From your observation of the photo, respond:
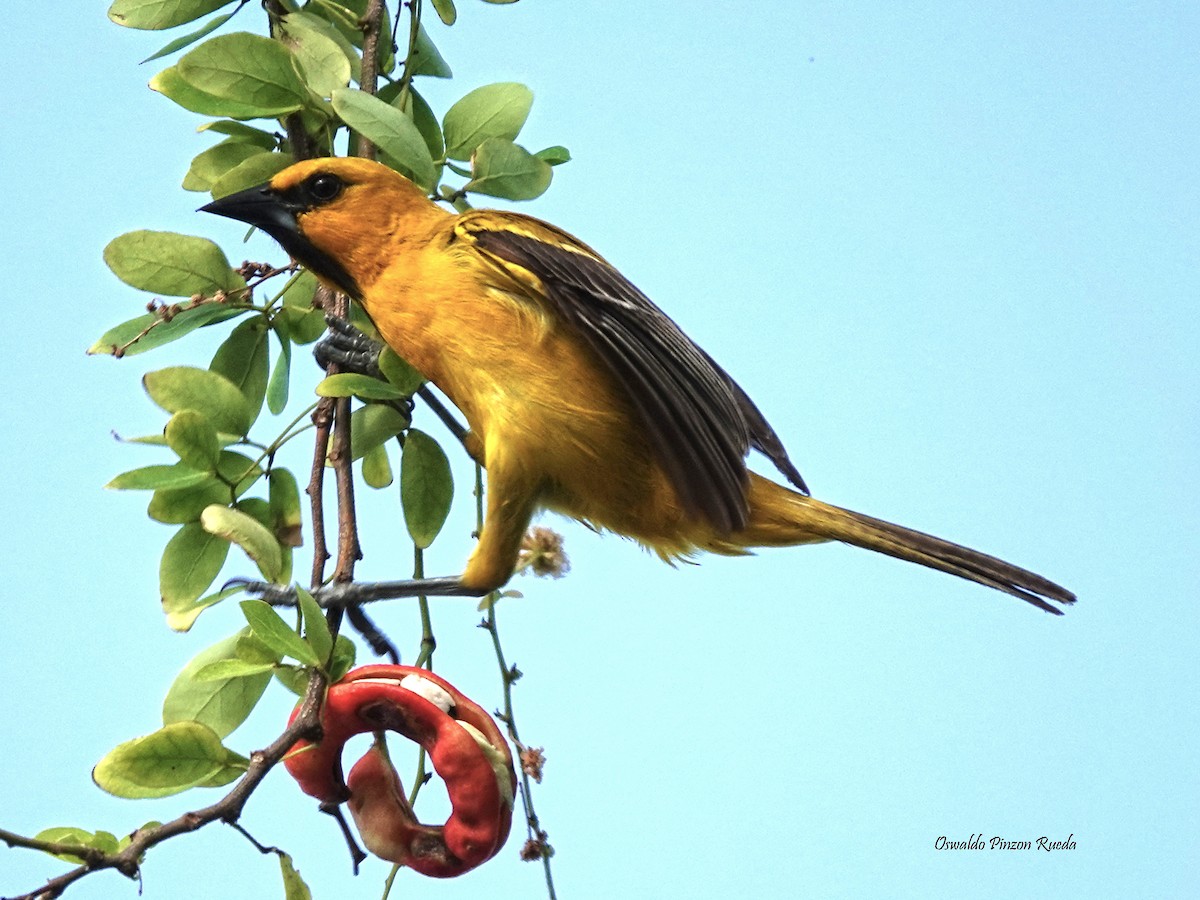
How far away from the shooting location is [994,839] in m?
3.46

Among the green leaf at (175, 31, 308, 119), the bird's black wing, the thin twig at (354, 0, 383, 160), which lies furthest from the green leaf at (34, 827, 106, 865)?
the thin twig at (354, 0, 383, 160)

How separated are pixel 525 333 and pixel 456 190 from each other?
428 mm

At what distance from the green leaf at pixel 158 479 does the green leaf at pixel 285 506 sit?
0.22 meters

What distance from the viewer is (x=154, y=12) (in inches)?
108

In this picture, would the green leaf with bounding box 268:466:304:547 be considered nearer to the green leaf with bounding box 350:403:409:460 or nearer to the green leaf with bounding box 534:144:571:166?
the green leaf with bounding box 350:403:409:460

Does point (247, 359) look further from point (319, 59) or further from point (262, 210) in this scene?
point (319, 59)

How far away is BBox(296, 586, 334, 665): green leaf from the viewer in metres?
2.07

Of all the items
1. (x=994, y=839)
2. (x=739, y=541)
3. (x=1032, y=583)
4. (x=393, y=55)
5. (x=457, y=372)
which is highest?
(x=393, y=55)

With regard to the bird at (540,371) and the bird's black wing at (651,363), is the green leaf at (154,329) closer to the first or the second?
the bird at (540,371)

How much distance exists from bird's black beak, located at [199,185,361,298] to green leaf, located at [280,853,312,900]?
1332mm

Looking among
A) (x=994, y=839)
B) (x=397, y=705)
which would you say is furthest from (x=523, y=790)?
(x=994, y=839)

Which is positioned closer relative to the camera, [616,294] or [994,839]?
[616,294]

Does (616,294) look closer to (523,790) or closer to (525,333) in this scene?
(525,333)

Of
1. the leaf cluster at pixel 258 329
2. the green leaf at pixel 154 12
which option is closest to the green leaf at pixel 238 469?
the leaf cluster at pixel 258 329
